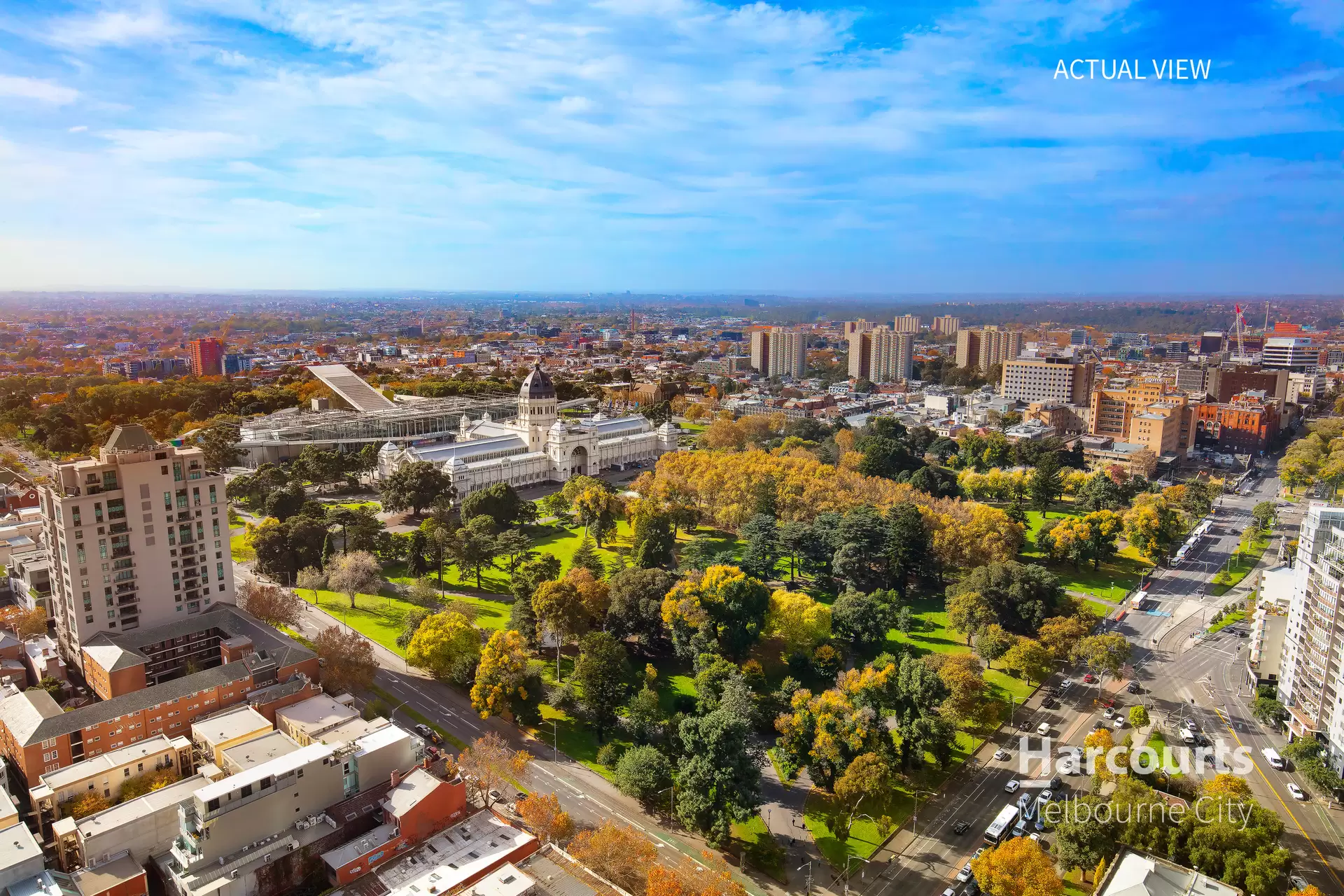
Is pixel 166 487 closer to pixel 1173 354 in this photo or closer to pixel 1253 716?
pixel 1253 716

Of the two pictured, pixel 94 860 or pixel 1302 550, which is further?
pixel 1302 550

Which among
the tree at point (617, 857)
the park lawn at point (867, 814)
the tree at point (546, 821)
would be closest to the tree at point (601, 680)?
the tree at point (546, 821)

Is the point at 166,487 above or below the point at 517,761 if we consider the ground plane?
above

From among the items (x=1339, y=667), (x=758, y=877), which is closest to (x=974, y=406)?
(x=1339, y=667)

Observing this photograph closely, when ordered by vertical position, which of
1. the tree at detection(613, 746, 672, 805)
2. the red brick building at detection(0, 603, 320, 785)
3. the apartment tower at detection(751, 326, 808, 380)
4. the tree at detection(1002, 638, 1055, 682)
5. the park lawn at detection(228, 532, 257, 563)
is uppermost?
the apartment tower at detection(751, 326, 808, 380)

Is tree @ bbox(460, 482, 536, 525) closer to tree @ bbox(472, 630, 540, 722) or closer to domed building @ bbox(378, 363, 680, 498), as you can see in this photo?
domed building @ bbox(378, 363, 680, 498)

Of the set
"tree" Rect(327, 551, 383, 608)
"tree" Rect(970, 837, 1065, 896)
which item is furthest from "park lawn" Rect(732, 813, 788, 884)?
"tree" Rect(327, 551, 383, 608)

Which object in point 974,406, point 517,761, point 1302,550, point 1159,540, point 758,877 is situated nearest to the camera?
point 758,877
